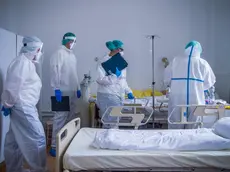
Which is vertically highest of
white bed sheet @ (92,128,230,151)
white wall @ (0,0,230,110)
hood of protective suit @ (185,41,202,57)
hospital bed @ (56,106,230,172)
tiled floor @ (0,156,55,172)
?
white wall @ (0,0,230,110)

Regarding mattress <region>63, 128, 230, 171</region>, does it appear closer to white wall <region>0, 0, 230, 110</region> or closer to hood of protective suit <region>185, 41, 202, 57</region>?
hood of protective suit <region>185, 41, 202, 57</region>

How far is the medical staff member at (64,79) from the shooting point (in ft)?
10.9

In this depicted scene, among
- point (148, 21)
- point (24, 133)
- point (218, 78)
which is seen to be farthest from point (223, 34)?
point (24, 133)

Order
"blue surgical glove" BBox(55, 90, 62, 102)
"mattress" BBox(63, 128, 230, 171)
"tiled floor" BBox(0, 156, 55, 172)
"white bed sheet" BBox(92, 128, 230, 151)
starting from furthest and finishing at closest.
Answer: "blue surgical glove" BBox(55, 90, 62, 102), "tiled floor" BBox(0, 156, 55, 172), "white bed sheet" BBox(92, 128, 230, 151), "mattress" BBox(63, 128, 230, 171)

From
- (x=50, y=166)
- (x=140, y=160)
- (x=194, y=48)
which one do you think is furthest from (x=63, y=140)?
(x=194, y=48)

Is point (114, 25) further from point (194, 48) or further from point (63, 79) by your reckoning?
point (194, 48)

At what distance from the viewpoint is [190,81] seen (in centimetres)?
290

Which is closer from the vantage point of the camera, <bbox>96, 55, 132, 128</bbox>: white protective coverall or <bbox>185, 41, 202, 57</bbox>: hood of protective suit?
<bbox>185, 41, 202, 57</bbox>: hood of protective suit

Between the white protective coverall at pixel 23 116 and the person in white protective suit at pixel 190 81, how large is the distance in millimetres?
1463

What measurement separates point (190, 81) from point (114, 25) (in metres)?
2.01

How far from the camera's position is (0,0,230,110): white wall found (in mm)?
4402

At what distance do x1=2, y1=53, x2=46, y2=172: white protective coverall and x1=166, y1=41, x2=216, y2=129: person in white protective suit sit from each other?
1463mm

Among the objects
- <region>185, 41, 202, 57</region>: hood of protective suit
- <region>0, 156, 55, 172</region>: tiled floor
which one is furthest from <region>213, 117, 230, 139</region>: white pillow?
<region>0, 156, 55, 172</region>: tiled floor

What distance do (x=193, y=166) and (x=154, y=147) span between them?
29cm
